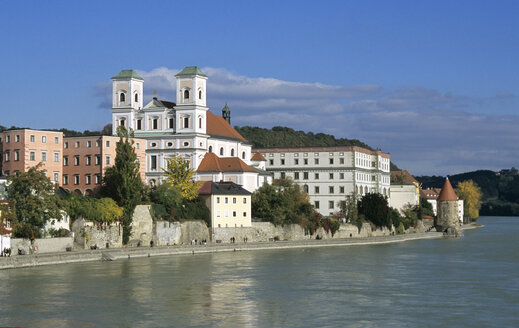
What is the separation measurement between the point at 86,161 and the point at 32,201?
17.3 metres

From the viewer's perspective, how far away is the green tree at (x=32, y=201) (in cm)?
5297

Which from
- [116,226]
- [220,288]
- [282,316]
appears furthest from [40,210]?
[282,316]

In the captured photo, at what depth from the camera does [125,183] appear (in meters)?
60.9

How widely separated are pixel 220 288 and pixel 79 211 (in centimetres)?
2004

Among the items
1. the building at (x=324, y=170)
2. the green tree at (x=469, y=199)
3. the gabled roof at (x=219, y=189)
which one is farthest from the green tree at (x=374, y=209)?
the green tree at (x=469, y=199)

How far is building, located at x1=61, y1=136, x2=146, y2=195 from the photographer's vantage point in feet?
229

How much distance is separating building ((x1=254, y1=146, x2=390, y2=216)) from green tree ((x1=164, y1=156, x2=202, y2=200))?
24.2 m

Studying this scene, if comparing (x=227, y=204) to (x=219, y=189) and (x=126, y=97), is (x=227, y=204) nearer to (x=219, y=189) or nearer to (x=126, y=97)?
(x=219, y=189)

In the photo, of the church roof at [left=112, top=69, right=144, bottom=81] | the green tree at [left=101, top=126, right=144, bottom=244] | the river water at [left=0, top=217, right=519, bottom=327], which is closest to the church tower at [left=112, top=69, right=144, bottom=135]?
the church roof at [left=112, top=69, right=144, bottom=81]

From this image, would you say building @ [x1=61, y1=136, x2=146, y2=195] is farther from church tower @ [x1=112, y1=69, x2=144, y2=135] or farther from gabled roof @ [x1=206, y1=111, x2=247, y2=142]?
gabled roof @ [x1=206, y1=111, x2=247, y2=142]

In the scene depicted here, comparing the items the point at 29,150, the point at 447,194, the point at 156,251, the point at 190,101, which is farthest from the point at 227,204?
the point at 447,194

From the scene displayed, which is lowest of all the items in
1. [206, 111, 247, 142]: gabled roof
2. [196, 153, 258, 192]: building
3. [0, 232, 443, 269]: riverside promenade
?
[0, 232, 443, 269]: riverside promenade

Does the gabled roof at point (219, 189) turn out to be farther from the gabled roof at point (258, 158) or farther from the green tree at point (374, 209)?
the gabled roof at point (258, 158)

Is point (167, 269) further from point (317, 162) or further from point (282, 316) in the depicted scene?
point (317, 162)
